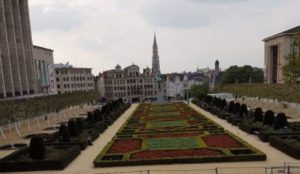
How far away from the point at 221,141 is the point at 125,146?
24.1 ft

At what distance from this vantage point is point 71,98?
54750 mm

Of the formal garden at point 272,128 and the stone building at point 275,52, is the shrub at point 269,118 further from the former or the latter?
the stone building at point 275,52

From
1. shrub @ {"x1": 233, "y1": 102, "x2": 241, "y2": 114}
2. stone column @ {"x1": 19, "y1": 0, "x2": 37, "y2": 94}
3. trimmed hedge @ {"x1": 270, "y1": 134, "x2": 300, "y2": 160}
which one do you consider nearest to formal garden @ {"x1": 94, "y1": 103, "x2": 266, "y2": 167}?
trimmed hedge @ {"x1": 270, "y1": 134, "x2": 300, "y2": 160}

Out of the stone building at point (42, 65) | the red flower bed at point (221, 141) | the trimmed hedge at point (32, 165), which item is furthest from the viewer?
the stone building at point (42, 65)

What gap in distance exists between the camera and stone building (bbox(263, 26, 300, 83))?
9056cm

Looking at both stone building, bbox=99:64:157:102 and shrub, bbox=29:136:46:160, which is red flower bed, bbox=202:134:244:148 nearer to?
shrub, bbox=29:136:46:160

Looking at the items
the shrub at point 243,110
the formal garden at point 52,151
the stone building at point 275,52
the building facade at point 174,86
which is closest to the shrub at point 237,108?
the shrub at point 243,110

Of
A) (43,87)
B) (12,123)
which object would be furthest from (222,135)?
(43,87)

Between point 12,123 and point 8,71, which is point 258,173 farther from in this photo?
point 8,71

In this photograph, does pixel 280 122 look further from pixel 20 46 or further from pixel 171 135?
pixel 20 46

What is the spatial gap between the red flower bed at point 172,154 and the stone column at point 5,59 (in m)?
47.4

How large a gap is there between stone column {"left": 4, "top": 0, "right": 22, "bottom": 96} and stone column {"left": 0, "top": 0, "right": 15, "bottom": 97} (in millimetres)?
2591

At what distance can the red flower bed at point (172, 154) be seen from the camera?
67.2 ft

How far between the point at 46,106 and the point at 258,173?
34.3m
